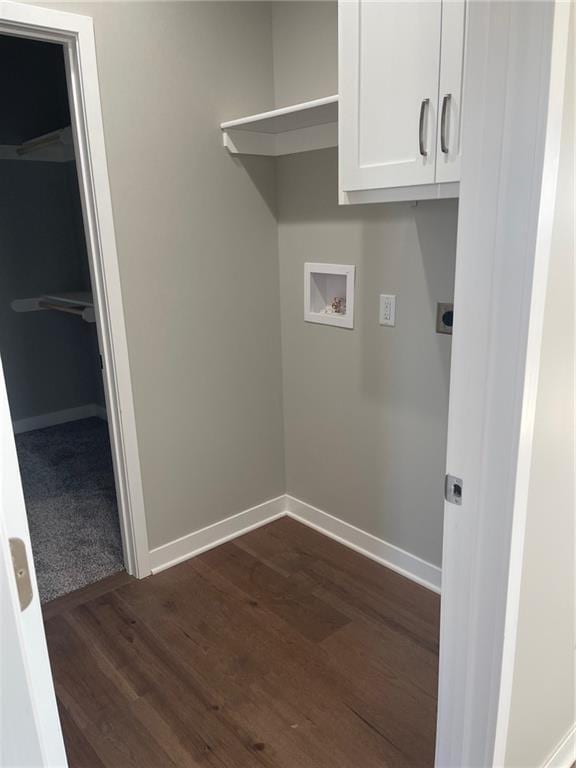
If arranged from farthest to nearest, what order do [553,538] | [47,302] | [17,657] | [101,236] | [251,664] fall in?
[47,302], [101,236], [251,664], [553,538], [17,657]

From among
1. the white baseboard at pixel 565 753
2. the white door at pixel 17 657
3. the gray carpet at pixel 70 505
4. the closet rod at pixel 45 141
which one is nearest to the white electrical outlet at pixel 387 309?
the white baseboard at pixel 565 753

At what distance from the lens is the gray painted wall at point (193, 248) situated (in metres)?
2.18

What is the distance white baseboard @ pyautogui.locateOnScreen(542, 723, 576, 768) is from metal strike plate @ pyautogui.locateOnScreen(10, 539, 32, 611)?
4.82 feet

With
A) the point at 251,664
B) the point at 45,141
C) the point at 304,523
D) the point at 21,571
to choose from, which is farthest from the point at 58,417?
the point at 21,571

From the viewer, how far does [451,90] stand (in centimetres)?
157

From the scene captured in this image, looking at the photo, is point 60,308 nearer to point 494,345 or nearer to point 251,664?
point 251,664

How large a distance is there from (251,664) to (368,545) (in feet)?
2.69

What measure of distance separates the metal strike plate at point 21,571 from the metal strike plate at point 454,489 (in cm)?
73

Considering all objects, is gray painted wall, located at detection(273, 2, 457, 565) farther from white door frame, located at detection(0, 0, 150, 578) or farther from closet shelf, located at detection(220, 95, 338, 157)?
white door frame, located at detection(0, 0, 150, 578)

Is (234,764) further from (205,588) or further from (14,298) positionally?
(14,298)

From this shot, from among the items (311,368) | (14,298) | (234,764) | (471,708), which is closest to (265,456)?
(311,368)

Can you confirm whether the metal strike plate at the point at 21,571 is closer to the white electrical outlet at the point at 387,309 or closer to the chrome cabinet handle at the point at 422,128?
the chrome cabinet handle at the point at 422,128

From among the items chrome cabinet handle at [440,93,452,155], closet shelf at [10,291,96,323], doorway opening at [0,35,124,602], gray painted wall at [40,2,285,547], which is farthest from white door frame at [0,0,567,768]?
closet shelf at [10,291,96,323]

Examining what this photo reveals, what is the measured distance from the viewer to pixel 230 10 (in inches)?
92.8
